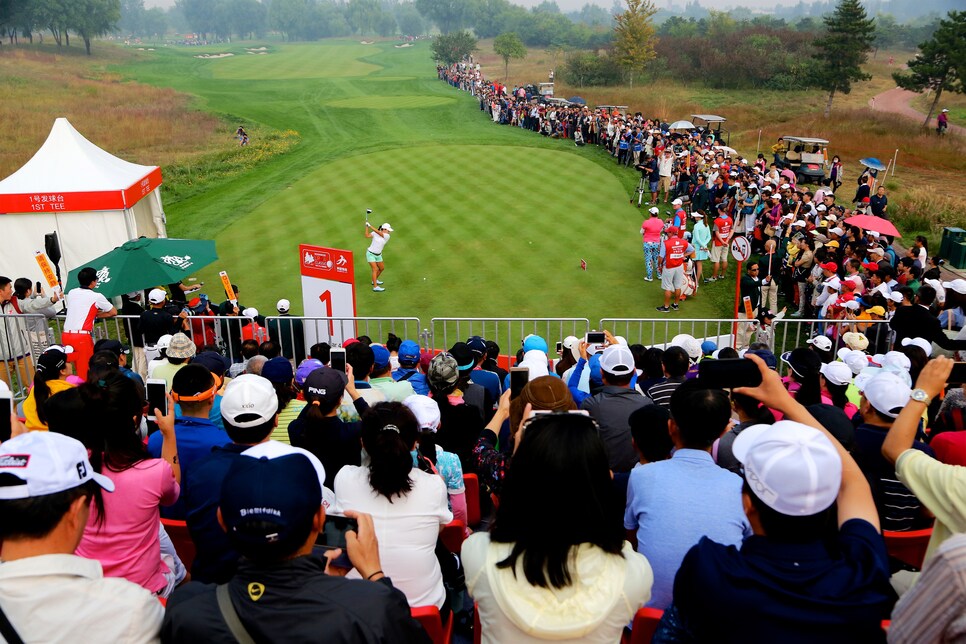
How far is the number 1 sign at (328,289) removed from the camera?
12.4 meters

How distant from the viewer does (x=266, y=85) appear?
64438 millimetres

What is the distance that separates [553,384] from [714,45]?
76278mm

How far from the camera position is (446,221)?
2016 cm

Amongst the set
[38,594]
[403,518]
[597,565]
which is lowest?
[403,518]

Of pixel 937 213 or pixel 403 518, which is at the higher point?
pixel 403 518

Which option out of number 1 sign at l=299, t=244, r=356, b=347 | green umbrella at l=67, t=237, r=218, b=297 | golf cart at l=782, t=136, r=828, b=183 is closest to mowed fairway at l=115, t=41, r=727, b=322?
number 1 sign at l=299, t=244, r=356, b=347

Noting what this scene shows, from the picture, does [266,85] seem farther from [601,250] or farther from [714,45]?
[601,250]

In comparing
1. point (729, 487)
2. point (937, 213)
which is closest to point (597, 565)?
point (729, 487)

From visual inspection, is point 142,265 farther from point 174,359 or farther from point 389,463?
point 389,463

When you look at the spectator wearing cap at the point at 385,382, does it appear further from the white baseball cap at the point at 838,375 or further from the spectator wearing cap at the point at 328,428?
the white baseball cap at the point at 838,375

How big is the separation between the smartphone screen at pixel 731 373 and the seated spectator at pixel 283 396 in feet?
11.0

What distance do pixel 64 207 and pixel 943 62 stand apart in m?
46.0

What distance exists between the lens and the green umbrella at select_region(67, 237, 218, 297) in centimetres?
1230

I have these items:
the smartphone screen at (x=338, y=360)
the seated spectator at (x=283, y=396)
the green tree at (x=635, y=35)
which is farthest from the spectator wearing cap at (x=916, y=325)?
the green tree at (x=635, y=35)
